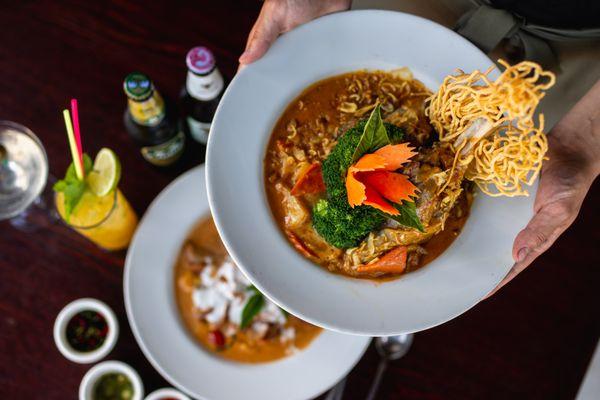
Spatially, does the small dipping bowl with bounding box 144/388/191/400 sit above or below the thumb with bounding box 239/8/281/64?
below

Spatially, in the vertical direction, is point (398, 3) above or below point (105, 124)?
above

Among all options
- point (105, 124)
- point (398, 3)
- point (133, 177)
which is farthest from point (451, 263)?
point (105, 124)

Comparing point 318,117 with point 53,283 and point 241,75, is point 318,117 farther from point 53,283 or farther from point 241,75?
point 53,283

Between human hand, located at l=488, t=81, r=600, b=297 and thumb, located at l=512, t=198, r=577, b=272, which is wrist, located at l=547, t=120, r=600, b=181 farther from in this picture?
thumb, located at l=512, t=198, r=577, b=272

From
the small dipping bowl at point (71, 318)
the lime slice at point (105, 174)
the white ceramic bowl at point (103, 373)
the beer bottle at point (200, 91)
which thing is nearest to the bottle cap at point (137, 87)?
the beer bottle at point (200, 91)

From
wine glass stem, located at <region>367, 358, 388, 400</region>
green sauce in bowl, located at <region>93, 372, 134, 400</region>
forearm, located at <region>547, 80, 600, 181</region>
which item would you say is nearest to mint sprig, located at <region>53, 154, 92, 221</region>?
green sauce in bowl, located at <region>93, 372, 134, 400</region>

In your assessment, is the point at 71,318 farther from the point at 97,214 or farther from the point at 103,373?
the point at 97,214

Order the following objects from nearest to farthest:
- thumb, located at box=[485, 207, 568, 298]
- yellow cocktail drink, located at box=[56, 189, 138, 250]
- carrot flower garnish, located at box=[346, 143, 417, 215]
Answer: carrot flower garnish, located at box=[346, 143, 417, 215] → thumb, located at box=[485, 207, 568, 298] → yellow cocktail drink, located at box=[56, 189, 138, 250]
